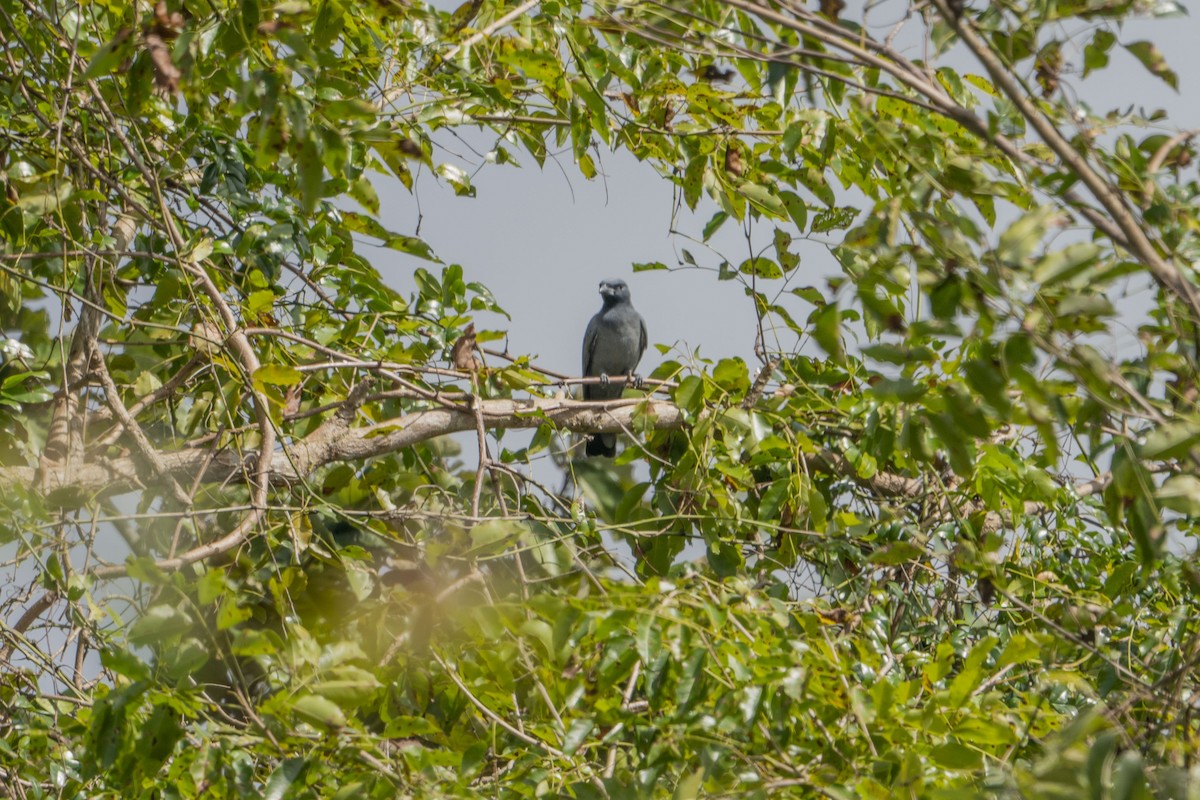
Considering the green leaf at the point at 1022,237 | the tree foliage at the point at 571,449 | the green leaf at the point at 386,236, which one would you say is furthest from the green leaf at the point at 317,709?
the green leaf at the point at 386,236

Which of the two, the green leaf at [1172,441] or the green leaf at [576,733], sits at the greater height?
the green leaf at [1172,441]

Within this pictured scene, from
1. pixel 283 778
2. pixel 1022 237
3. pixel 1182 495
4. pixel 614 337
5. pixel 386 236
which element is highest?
pixel 614 337

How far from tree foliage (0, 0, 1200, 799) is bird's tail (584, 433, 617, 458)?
1870 mm

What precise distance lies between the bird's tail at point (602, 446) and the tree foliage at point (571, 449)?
1.87m

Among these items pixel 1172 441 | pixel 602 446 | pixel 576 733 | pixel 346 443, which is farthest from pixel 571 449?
pixel 602 446

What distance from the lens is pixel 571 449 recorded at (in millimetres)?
3410

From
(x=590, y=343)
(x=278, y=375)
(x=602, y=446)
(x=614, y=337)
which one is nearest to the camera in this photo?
(x=278, y=375)

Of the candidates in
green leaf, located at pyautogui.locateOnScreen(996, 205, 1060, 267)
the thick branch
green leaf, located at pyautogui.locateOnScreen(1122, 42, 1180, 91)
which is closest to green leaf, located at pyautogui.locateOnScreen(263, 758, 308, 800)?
the thick branch

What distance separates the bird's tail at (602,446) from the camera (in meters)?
6.11

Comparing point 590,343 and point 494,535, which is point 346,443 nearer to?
point 494,535

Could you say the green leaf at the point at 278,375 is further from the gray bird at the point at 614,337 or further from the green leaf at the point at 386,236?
the gray bird at the point at 614,337

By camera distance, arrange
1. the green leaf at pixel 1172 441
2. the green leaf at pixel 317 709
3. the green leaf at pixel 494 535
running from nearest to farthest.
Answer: the green leaf at pixel 1172 441 → the green leaf at pixel 317 709 → the green leaf at pixel 494 535

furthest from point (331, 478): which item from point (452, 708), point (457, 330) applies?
point (452, 708)

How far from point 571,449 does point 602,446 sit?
3058 millimetres
